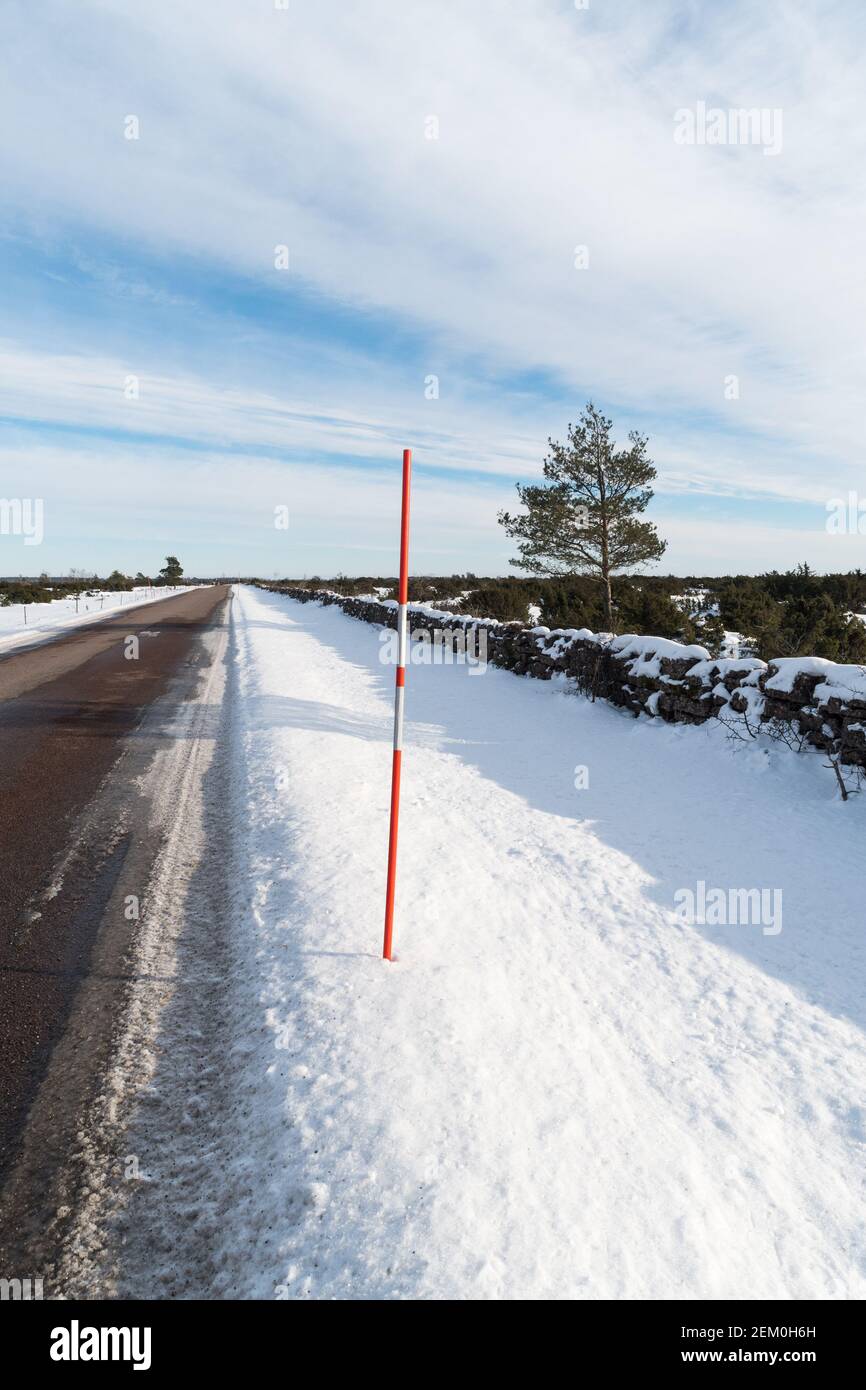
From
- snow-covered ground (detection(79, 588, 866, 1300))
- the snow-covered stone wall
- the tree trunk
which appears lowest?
snow-covered ground (detection(79, 588, 866, 1300))

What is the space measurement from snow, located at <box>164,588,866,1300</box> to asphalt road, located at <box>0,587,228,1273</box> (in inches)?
24.3

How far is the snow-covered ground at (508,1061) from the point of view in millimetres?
2195

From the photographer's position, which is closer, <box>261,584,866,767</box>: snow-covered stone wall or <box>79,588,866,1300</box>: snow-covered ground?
<box>79,588,866,1300</box>: snow-covered ground

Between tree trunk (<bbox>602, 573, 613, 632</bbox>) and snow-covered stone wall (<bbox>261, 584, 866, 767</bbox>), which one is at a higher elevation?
tree trunk (<bbox>602, 573, 613, 632</bbox>)

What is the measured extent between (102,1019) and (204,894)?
1.31 metres

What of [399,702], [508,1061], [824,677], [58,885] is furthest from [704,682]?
[58,885]

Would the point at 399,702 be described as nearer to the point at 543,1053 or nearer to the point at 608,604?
the point at 543,1053

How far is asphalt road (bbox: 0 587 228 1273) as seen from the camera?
278 centimetres

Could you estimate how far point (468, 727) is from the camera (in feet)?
32.2

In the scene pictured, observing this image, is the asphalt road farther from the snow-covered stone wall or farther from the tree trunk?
the tree trunk

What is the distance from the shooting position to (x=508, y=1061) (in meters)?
3.03

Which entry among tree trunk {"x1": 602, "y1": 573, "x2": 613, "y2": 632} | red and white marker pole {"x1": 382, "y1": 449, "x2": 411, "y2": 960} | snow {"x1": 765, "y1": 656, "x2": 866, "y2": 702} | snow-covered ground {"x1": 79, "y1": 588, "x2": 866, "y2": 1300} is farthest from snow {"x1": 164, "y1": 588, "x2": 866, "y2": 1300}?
tree trunk {"x1": 602, "y1": 573, "x2": 613, "y2": 632}

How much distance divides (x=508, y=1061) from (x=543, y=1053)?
177 millimetres
